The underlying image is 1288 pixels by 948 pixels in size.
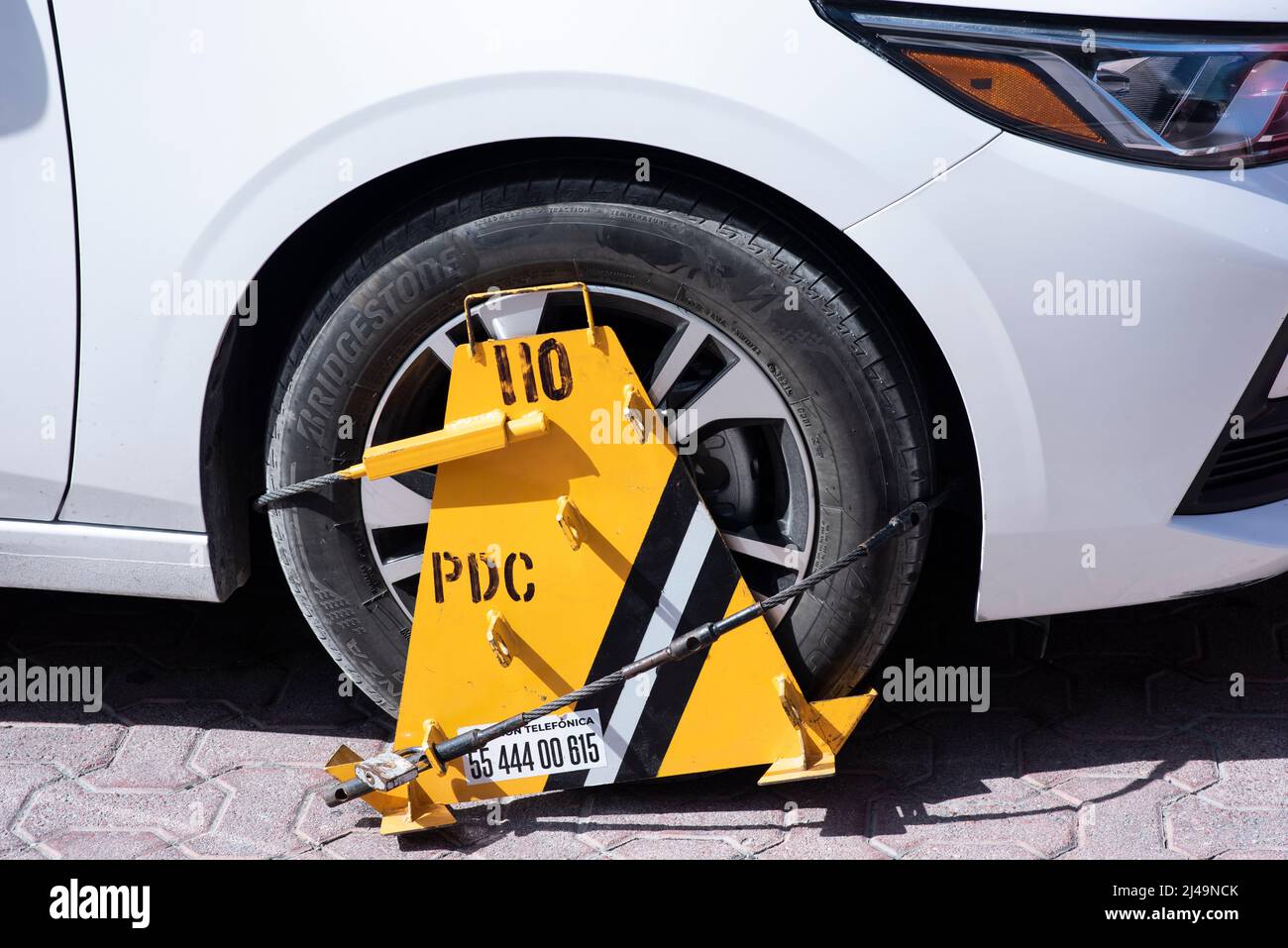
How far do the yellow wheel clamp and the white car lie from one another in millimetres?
76


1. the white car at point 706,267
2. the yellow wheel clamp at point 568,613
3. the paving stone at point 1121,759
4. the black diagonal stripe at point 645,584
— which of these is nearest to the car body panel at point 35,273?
the white car at point 706,267

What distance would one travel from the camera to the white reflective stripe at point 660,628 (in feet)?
6.38

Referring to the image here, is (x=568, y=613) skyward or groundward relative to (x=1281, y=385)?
groundward

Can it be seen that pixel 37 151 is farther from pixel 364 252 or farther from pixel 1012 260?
pixel 1012 260

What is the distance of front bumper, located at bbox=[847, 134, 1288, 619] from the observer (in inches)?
67.0

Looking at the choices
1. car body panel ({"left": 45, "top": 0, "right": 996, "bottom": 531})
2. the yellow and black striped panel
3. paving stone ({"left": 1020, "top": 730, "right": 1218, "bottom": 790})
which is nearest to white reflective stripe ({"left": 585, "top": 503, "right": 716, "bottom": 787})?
the yellow and black striped panel

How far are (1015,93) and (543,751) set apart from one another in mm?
1217

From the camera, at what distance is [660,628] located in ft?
6.48

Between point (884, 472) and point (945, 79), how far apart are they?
1.88 feet

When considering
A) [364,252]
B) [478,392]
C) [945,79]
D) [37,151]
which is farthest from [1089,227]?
[37,151]
